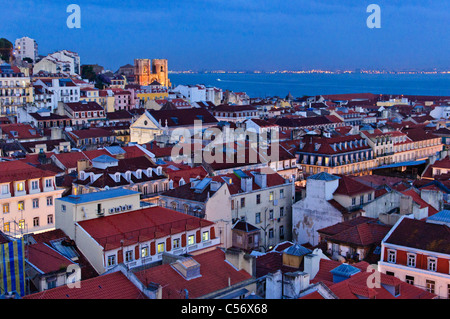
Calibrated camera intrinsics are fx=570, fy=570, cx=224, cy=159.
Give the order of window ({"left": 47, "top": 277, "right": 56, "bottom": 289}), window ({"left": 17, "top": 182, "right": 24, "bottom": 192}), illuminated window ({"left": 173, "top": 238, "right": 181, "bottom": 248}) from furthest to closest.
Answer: window ({"left": 17, "top": 182, "right": 24, "bottom": 192})
illuminated window ({"left": 173, "top": 238, "right": 181, "bottom": 248})
window ({"left": 47, "top": 277, "right": 56, "bottom": 289})

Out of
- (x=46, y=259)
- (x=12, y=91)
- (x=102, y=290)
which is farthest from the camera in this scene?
(x=12, y=91)

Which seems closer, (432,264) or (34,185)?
(432,264)

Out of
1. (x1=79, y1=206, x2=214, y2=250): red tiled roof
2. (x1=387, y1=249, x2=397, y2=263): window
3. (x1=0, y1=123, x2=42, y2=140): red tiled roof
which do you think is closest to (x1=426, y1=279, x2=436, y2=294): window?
(x1=387, y1=249, x2=397, y2=263): window

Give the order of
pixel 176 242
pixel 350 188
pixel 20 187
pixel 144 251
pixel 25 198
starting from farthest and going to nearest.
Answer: pixel 350 188 → pixel 25 198 → pixel 20 187 → pixel 176 242 → pixel 144 251

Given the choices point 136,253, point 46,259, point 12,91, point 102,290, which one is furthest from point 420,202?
point 12,91

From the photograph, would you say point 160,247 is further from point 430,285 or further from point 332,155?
Answer: point 332,155

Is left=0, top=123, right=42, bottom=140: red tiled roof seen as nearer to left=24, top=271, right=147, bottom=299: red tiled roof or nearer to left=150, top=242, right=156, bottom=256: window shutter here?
left=150, top=242, right=156, bottom=256: window shutter
